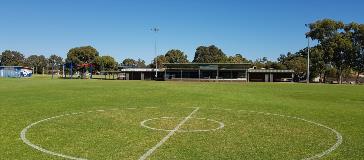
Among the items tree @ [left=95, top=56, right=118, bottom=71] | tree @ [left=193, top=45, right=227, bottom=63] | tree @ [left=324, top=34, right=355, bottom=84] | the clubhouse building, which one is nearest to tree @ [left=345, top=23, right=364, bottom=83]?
tree @ [left=324, top=34, right=355, bottom=84]

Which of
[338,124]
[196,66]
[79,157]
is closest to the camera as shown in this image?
[79,157]

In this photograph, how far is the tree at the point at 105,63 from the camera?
121 metres

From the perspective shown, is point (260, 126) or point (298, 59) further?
point (298, 59)

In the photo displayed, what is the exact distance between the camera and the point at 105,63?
408 ft

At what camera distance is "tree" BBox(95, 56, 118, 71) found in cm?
12146

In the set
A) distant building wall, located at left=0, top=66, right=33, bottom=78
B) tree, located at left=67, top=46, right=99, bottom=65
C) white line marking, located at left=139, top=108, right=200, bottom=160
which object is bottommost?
white line marking, located at left=139, top=108, right=200, bottom=160

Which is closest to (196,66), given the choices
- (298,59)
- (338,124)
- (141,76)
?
(141,76)

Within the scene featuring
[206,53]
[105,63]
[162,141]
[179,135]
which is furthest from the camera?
[206,53]

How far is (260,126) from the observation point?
1429 cm

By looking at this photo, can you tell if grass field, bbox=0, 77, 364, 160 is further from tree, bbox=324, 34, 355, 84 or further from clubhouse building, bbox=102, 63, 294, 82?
tree, bbox=324, 34, 355, 84

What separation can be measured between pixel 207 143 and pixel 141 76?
9645cm

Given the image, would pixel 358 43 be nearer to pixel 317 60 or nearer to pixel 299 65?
pixel 317 60

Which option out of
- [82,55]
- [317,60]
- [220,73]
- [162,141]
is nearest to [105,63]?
[82,55]

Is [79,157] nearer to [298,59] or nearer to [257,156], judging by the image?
[257,156]
